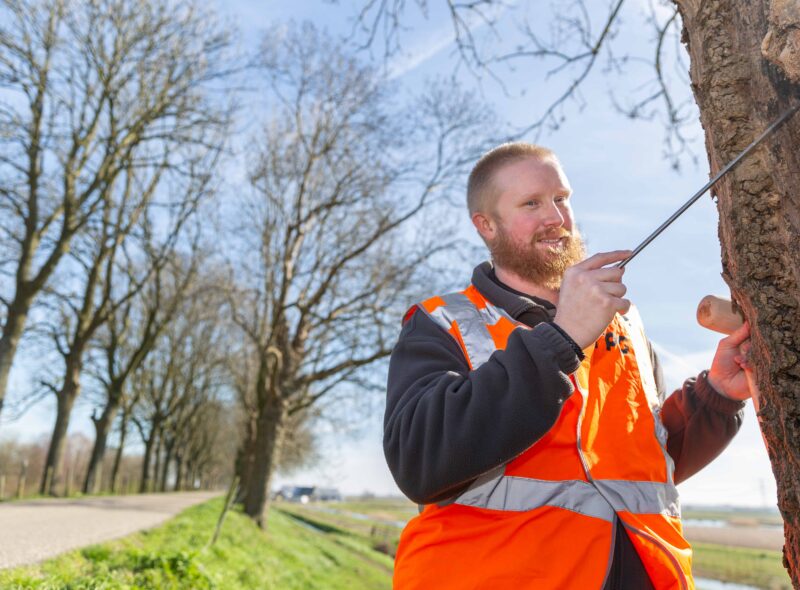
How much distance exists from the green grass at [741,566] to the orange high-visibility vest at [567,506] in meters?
34.4

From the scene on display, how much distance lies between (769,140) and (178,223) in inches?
712

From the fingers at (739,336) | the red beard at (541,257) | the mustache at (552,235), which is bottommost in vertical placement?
the fingers at (739,336)

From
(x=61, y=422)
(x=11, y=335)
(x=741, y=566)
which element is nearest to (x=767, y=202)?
(x=11, y=335)

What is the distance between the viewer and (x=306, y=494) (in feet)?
273

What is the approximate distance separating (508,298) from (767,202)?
823 millimetres

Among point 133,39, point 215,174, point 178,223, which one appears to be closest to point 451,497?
point 133,39

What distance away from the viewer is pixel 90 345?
22.4 metres

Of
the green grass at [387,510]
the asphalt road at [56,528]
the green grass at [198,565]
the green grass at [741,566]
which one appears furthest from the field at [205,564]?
the green grass at [387,510]

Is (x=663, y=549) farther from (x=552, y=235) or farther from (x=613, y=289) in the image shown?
(x=552, y=235)

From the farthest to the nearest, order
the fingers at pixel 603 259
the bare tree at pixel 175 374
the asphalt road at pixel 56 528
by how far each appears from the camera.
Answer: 1. the bare tree at pixel 175 374
2. the asphalt road at pixel 56 528
3. the fingers at pixel 603 259

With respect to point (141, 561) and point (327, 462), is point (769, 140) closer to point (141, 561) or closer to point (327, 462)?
point (141, 561)

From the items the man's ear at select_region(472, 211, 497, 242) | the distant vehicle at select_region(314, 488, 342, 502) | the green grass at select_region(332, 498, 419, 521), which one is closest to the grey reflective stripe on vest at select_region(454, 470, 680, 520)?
the man's ear at select_region(472, 211, 497, 242)

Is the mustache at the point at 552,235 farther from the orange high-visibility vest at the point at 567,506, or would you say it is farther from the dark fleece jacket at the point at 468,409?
the dark fleece jacket at the point at 468,409

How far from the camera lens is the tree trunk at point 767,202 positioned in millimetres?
1476
